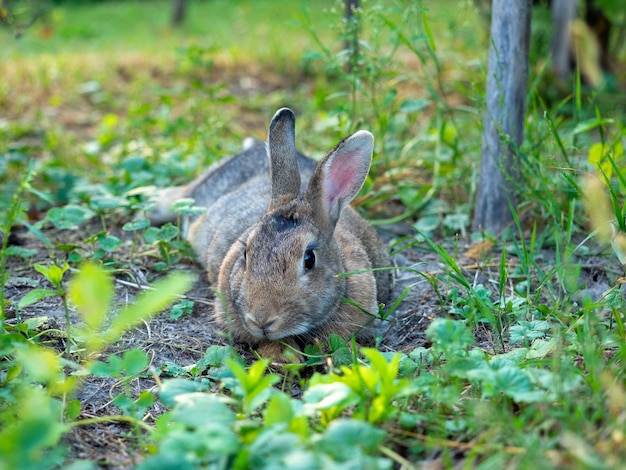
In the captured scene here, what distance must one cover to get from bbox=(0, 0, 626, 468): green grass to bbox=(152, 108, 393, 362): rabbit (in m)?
0.18

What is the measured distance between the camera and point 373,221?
4918 mm

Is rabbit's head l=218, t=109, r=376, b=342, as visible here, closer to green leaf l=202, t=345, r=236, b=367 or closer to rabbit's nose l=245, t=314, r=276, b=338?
rabbit's nose l=245, t=314, r=276, b=338

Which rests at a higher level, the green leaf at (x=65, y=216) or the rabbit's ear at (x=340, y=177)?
the rabbit's ear at (x=340, y=177)

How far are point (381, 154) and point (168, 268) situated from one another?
1841 mm

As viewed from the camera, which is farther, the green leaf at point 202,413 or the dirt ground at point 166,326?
the dirt ground at point 166,326

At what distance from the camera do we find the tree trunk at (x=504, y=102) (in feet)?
13.6

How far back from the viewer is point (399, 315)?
3.86m

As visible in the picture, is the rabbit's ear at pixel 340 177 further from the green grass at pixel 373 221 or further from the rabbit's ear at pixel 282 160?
the green grass at pixel 373 221

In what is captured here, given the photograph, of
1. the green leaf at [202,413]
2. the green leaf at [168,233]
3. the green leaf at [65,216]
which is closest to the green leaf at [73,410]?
the green leaf at [202,413]

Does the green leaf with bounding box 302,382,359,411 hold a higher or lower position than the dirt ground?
higher

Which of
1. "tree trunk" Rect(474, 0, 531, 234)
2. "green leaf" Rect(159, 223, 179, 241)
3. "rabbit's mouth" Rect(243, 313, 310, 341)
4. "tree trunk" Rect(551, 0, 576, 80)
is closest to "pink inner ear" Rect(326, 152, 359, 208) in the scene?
"rabbit's mouth" Rect(243, 313, 310, 341)

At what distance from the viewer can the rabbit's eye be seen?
336 cm

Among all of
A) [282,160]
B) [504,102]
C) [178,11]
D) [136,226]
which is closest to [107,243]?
[136,226]

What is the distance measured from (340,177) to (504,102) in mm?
1206
